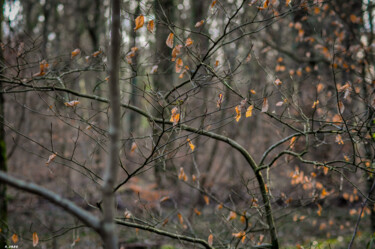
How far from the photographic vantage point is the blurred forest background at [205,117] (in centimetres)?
334

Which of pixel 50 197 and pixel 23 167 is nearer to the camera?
pixel 50 197

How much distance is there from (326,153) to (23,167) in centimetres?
1017

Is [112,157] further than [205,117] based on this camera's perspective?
No

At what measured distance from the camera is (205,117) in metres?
3.04

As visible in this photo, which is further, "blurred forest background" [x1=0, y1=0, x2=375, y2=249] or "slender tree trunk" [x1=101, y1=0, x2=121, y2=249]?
"blurred forest background" [x1=0, y1=0, x2=375, y2=249]


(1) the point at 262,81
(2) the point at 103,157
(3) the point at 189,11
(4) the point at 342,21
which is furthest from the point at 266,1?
(2) the point at 103,157

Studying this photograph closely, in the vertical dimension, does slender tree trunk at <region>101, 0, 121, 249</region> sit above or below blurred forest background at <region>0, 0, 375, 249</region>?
below

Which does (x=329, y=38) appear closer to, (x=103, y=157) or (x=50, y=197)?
(x=50, y=197)

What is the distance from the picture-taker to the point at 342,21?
6816 mm

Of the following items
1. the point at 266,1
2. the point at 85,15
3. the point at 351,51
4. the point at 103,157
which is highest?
the point at 85,15

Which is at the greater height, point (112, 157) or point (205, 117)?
point (205, 117)

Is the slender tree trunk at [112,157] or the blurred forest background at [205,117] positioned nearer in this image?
the slender tree trunk at [112,157]

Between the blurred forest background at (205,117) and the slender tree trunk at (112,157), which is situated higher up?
the blurred forest background at (205,117)

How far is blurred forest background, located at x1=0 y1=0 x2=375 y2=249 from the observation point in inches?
132
